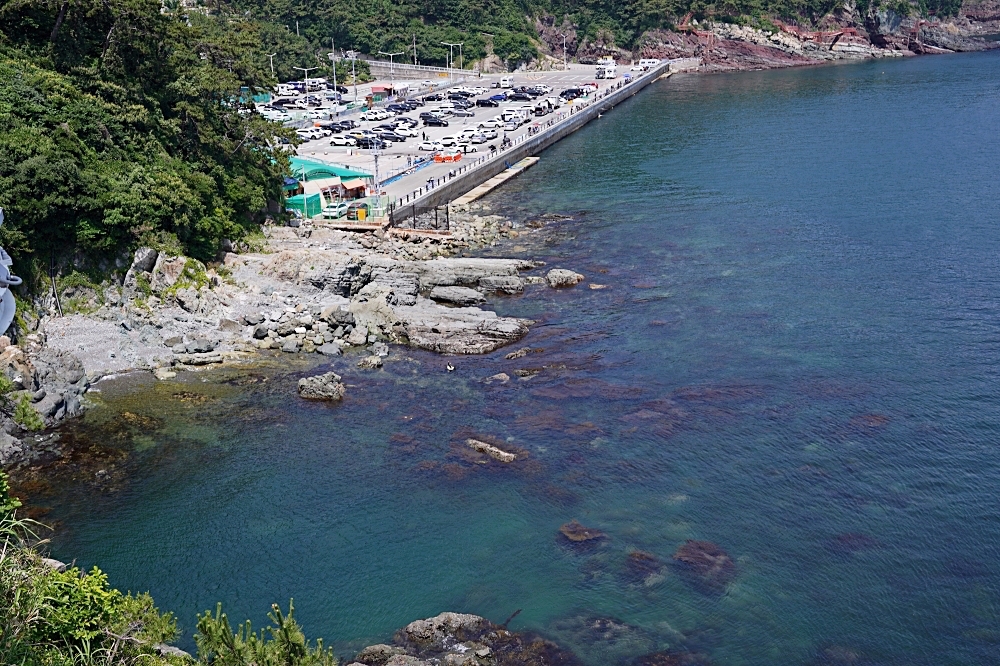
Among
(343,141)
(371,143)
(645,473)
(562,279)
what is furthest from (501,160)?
(645,473)

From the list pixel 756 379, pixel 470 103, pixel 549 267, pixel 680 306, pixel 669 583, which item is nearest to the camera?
pixel 669 583

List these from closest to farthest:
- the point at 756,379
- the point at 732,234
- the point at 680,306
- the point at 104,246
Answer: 1. the point at 756,379
2. the point at 104,246
3. the point at 680,306
4. the point at 732,234

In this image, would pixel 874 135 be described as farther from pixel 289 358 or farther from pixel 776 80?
pixel 289 358

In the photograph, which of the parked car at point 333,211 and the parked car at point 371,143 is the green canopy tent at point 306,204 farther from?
the parked car at point 371,143

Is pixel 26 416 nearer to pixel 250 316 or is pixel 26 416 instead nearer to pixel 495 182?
pixel 250 316

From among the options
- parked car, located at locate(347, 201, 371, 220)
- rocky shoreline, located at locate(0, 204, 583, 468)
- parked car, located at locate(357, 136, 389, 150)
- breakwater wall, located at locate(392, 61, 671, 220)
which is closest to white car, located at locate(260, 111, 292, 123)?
parked car, located at locate(357, 136, 389, 150)

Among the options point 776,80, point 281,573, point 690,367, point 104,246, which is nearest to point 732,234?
point 690,367
